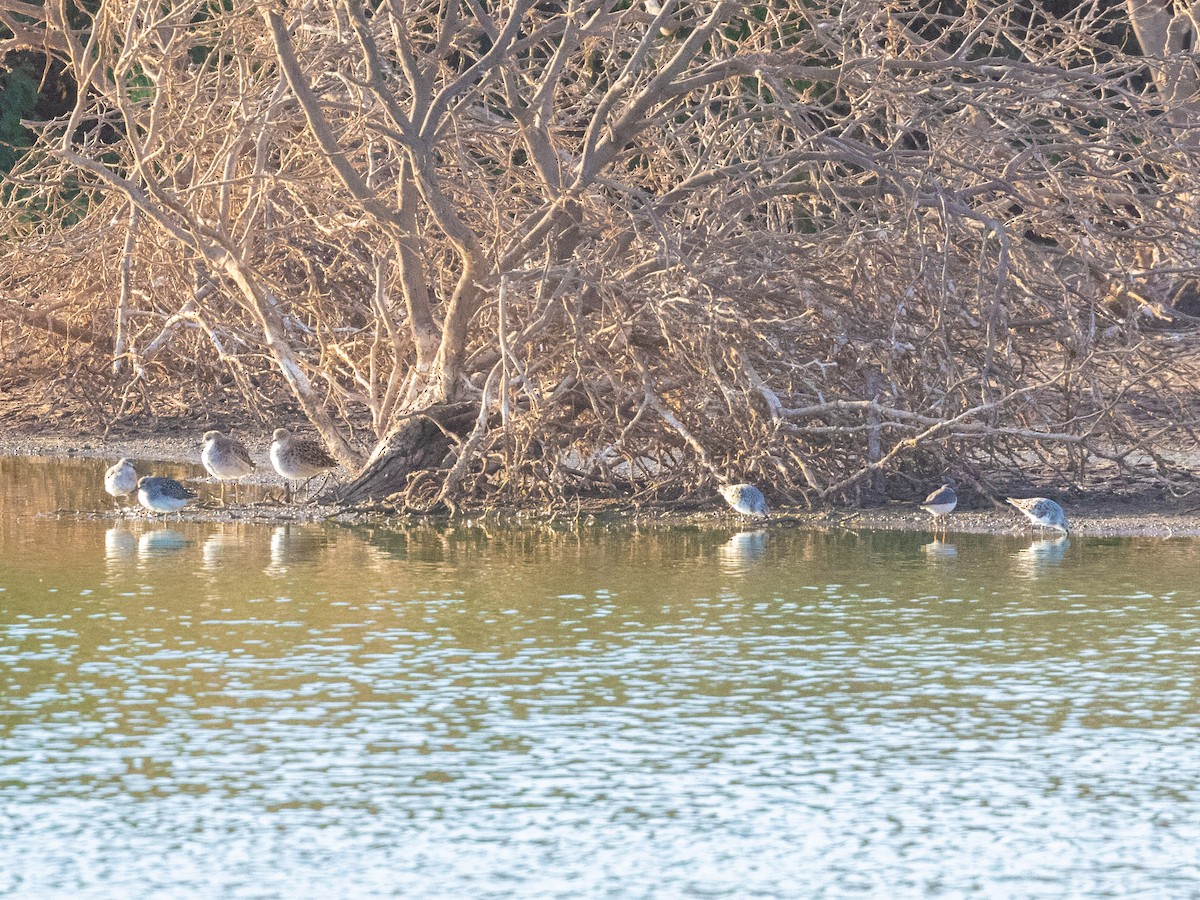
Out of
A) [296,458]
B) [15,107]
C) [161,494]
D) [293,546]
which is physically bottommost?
[293,546]

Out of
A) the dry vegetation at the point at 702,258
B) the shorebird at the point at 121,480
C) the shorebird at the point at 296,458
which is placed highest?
the dry vegetation at the point at 702,258

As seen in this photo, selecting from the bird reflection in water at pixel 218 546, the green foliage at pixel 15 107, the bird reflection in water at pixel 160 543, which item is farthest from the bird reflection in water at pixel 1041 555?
the green foliage at pixel 15 107

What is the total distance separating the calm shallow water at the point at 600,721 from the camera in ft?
18.4

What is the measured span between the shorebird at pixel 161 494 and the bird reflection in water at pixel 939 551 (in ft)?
15.2

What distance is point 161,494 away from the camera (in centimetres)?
1317

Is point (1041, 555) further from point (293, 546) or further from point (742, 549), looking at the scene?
point (293, 546)

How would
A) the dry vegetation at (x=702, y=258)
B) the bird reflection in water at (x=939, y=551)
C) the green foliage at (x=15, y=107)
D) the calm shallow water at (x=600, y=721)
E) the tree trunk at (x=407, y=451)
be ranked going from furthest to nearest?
the green foliage at (x=15, y=107)
the tree trunk at (x=407, y=451)
the dry vegetation at (x=702, y=258)
the bird reflection in water at (x=939, y=551)
the calm shallow water at (x=600, y=721)

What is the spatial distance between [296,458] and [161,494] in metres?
0.96

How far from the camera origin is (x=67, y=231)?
18.5m

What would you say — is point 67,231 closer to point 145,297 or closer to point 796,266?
point 145,297

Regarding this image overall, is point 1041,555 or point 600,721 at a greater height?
point 1041,555

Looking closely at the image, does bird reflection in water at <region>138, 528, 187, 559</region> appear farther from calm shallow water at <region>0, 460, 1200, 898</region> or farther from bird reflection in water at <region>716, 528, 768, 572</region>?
bird reflection in water at <region>716, 528, 768, 572</region>

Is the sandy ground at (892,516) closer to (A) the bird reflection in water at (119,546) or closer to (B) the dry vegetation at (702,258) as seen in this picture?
(B) the dry vegetation at (702,258)

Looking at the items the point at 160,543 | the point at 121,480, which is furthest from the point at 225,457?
the point at 160,543
